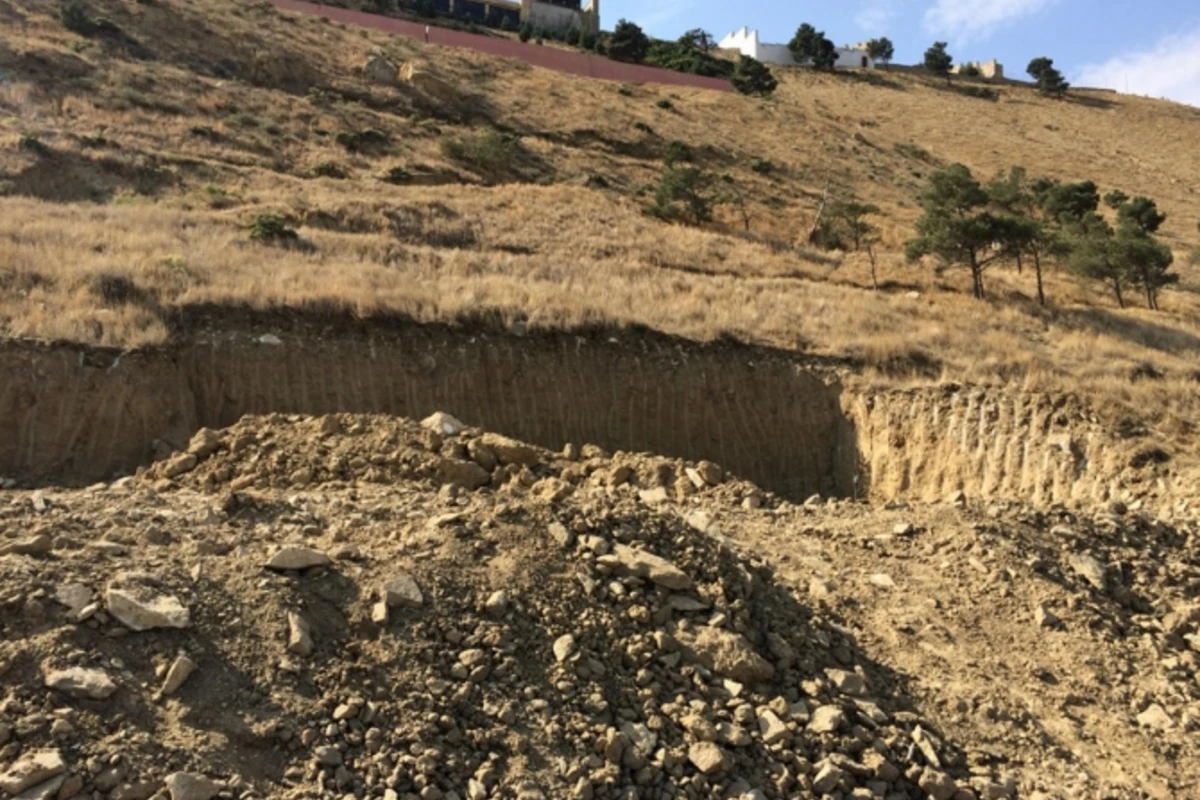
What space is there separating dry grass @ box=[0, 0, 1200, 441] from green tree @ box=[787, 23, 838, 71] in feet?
50.9

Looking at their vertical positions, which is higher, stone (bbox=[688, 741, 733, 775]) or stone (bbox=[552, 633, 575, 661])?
stone (bbox=[552, 633, 575, 661])

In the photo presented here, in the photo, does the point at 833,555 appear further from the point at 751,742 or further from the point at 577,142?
the point at 577,142

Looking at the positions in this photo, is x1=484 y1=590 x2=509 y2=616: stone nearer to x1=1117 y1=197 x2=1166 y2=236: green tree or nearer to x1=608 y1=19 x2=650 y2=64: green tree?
x1=1117 y1=197 x2=1166 y2=236: green tree

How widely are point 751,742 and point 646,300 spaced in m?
9.77

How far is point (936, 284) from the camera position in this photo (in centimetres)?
2211

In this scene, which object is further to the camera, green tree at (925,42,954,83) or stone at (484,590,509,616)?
green tree at (925,42,954,83)

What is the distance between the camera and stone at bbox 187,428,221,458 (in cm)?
777

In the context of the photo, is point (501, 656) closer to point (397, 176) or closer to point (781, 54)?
point (397, 176)

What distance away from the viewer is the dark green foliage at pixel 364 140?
28.2 metres

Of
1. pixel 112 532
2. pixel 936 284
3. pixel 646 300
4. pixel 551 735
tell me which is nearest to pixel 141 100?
pixel 646 300

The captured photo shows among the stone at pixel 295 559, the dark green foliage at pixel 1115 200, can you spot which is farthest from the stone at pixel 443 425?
the dark green foliage at pixel 1115 200

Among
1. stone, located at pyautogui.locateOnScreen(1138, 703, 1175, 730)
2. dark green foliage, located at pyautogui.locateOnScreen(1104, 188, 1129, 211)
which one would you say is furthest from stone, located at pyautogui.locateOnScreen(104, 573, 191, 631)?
dark green foliage, located at pyautogui.locateOnScreen(1104, 188, 1129, 211)

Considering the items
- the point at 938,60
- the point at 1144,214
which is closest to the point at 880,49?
the point at 938,60

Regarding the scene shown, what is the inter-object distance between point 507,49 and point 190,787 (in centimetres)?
4587
